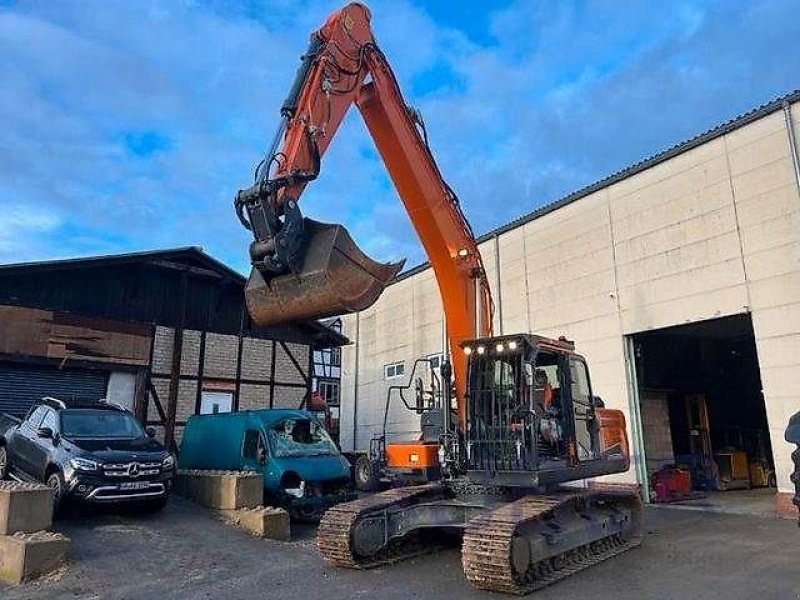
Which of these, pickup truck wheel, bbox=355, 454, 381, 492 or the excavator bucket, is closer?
the excavator bucket

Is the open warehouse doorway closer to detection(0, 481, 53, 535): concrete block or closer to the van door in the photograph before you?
the van door

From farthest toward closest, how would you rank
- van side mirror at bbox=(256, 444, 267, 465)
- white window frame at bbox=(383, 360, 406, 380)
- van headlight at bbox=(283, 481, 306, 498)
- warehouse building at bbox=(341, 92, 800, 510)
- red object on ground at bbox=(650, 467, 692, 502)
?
white window frame at bbox=(383, 360, 406, 380) < red object on ground at bbox=(650, 467, 692, 502) < van side mirror at bbox=(256, 444, 267, 465) < warehouse building at bbox=(341, 92, 800, 510) < van headlight at bbox=(283, 481, 306, 498)

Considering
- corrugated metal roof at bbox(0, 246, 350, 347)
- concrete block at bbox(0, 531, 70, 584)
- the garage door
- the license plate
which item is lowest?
concrete block at bbox(0, 531, 70, 584)

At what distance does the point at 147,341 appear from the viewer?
15953 mm

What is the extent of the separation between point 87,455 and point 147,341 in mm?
6568

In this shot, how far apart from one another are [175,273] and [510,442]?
470 inches

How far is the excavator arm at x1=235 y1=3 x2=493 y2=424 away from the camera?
747cm

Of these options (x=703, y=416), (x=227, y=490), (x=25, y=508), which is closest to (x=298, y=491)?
(x=227, y=490)

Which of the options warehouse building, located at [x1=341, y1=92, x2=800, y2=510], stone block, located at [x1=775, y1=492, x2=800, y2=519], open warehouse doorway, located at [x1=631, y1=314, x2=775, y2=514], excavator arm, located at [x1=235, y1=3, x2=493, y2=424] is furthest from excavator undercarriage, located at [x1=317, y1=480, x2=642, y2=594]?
open warehouse doorway, located at [x1=631, y1=314, x2=775, y2=514]

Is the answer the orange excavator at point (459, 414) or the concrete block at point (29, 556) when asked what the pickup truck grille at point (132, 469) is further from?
the orange excavator at point (459, 414)

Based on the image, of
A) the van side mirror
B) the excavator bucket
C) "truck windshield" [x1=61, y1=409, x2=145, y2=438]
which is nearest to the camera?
the excavator bucket

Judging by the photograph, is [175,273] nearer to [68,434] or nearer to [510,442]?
[68,434]

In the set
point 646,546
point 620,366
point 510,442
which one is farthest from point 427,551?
point 620,366

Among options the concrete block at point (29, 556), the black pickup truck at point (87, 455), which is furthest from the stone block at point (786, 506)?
the concrete block at point (29, 556)
